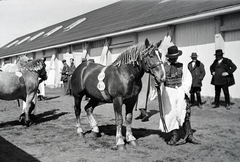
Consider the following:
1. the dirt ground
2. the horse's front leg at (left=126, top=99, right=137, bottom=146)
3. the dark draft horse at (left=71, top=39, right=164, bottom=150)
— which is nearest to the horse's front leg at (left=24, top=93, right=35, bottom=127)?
the dirt ground

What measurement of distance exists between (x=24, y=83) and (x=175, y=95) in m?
4.44

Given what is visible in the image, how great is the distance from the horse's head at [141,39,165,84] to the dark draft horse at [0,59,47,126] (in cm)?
399

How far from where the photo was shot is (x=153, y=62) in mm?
4234

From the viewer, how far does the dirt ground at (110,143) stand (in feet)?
13.5

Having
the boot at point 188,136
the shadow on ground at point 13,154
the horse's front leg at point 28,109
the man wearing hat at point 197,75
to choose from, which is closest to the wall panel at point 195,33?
the man wearing hat at point 197,75

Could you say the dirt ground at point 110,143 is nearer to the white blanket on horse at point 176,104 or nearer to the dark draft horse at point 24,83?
the white blanket on horse at point 176,104

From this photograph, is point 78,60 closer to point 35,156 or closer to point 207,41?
point 207,41

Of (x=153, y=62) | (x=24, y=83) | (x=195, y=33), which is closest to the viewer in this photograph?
(x=153, y=62)

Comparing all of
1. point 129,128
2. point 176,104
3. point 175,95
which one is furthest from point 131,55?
point 129,128

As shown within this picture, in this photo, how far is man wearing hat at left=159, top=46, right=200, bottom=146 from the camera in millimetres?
4602

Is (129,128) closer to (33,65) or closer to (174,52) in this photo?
(174,52)

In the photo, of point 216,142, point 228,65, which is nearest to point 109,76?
point 216,142

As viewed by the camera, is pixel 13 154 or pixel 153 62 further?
pixel 13 154

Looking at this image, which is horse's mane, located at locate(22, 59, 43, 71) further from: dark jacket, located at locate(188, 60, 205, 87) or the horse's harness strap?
dark jacket, located at locate(188, 60, 205, 87)
